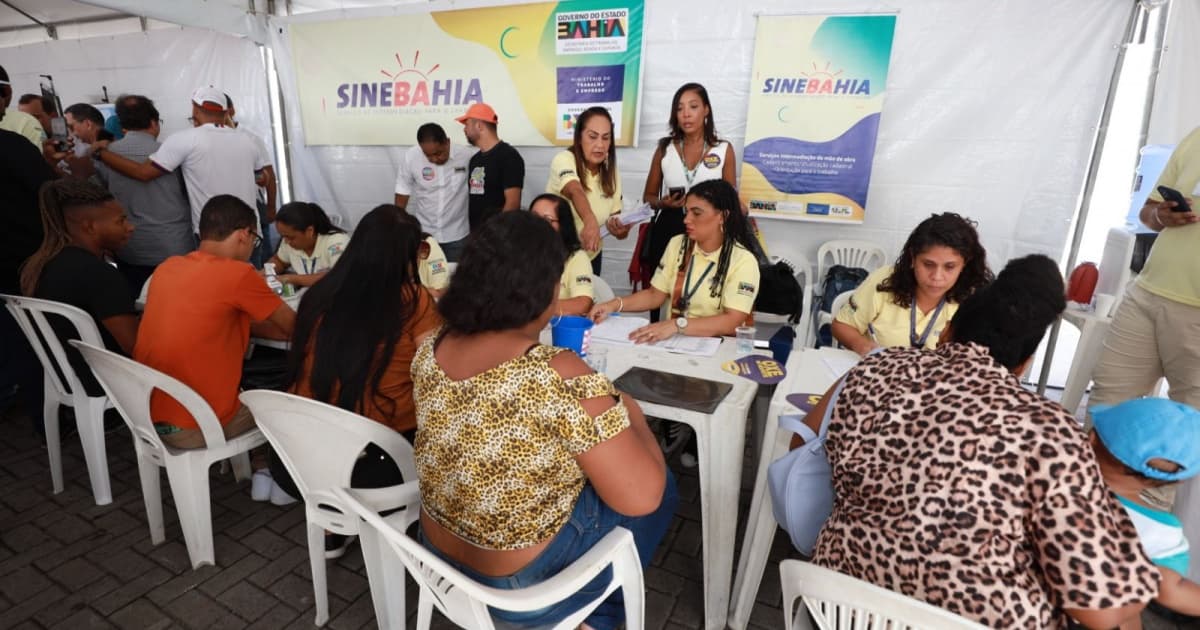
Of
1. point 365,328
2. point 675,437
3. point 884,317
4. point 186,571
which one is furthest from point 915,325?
point 186,571

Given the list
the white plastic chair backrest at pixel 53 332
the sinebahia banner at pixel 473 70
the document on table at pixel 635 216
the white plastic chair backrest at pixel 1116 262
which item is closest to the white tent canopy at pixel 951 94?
the sinebahia banner at pixel 473 70

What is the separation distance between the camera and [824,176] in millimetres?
3619

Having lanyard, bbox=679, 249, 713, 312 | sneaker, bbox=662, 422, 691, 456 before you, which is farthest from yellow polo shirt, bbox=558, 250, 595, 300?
sneaker, bbox=662, 422, 691, 456

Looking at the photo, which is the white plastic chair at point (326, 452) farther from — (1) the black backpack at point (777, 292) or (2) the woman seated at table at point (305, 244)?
(1) the black backpack at point (777, 292)

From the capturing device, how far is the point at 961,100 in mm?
3311

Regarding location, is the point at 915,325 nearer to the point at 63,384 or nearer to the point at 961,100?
the point at 961,100

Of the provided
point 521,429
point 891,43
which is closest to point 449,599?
point 521,429

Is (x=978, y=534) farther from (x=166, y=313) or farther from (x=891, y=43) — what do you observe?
(x=891, y=43)

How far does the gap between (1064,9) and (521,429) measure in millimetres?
3774

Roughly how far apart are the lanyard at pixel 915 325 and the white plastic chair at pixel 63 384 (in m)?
2.92

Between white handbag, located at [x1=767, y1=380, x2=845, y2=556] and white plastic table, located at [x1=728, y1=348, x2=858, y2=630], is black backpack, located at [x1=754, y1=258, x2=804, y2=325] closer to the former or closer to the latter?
white plastic table, located at [x1=728, y1=348, x2=858, y2=630]

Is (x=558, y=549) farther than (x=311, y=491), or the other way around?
(x=311, y=491)

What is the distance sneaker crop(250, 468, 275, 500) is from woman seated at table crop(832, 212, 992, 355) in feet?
7.86

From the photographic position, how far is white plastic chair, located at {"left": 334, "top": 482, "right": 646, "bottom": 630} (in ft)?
3.26
